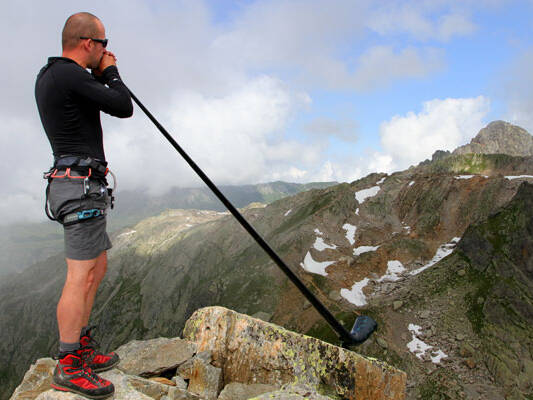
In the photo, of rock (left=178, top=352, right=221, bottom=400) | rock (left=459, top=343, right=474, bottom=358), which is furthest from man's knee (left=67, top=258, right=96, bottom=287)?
rock (left=459, top=343, right=474, bottom=358)

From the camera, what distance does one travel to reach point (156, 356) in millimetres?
7461

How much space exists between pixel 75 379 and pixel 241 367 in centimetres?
441

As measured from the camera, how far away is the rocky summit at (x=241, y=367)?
6.18 metres

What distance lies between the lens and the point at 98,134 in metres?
4.57

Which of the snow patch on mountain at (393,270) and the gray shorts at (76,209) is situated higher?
the gray shorts at (76,209)

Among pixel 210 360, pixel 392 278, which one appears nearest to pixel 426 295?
pixel 392 278

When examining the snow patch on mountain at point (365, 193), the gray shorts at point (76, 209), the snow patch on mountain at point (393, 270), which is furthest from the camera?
the snow patch on mountain at point (365, 193)

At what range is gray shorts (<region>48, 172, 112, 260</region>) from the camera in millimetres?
4133

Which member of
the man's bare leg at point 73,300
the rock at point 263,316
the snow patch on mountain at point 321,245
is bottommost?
the rock at point 263,316

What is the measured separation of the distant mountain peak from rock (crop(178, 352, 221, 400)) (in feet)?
453

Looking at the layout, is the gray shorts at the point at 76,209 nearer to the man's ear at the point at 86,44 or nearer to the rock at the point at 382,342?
the man's ear at the point at 86,44

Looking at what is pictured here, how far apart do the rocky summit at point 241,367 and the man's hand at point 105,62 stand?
17.3 ft

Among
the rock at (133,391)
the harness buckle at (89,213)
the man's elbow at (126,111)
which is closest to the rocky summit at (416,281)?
the rock at (133,391)

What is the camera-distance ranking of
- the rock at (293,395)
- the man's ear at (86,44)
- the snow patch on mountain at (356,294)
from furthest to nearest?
the snow patch on mountain at (356,294) → the rock at (293,395) → the man's ear at (86,44)
